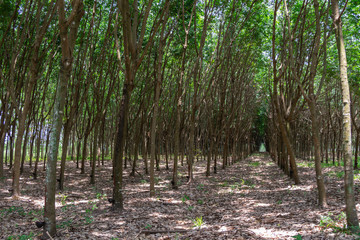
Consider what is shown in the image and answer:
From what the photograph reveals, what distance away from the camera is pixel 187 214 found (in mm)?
7520

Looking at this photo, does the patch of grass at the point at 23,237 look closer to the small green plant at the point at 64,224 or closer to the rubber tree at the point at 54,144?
the rubber tree at the point at 54,144

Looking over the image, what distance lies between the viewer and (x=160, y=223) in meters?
6.55

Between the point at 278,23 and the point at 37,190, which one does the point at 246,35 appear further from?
the point at 37,190

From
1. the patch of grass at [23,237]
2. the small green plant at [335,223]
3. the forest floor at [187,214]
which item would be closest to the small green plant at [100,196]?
the forest floor at [187,214]

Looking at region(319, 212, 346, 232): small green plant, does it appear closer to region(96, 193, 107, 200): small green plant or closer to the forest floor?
the forest floor

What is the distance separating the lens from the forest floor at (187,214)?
216 inches

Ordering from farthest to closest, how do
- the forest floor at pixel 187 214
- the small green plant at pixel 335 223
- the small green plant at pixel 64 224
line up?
the small green plant at pixel 64 224 → the forest floor at pixel 187 214 → the small green plant at pixel 335 223

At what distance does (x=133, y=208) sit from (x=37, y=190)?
4903 millimetres

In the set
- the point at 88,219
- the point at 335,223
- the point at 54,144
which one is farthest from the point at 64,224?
the point at 335,223

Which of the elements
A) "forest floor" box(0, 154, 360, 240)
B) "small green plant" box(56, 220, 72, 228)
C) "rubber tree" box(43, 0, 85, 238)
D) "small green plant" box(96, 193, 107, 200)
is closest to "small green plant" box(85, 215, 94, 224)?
"forest floor" box(0, 154, 360, 240)

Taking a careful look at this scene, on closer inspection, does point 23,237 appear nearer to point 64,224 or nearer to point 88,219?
point 64,224

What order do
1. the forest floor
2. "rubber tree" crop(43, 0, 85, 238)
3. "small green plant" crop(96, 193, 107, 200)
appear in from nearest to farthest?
"rubber tree" crop(43, 0, 85, 238) → the forest floor → "small green plant" crop(96, 193, 107, 200)

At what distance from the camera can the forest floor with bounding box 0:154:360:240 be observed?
5.50 metres

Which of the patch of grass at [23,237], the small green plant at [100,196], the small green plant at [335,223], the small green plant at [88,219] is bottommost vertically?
the small green plant at [100,196]
